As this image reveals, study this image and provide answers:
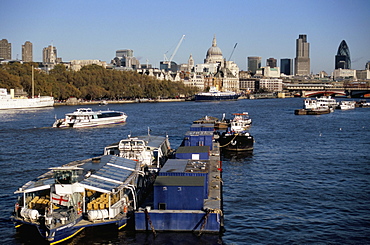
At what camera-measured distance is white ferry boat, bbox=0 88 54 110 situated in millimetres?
101125

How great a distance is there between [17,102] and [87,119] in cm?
4671

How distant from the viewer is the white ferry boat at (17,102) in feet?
332

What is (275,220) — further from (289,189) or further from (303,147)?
(303,147)

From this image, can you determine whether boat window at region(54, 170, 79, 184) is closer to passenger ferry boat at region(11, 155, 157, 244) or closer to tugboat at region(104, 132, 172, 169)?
passenger ferry boat at region(11, 155, 157, 244)

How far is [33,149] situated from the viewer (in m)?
40.0

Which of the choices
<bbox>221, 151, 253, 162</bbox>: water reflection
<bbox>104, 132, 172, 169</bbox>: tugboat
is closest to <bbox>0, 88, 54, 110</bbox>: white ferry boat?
<bbox>221, 151, 253, 162</bbox>: water reflection

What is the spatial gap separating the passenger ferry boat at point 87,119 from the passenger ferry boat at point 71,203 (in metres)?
42.5

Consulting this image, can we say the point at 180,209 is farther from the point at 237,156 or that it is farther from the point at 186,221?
the point at 237,156

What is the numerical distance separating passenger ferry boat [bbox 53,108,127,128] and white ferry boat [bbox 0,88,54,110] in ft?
134

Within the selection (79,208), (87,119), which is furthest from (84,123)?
(79,208)

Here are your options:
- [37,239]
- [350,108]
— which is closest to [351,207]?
[37,239]

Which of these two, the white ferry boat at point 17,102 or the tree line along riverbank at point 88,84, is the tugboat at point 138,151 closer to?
the white ferry boat at point 17,102

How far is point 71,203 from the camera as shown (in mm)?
17297

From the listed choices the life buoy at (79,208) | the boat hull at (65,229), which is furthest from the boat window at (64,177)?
the boat hull at (65,229)
